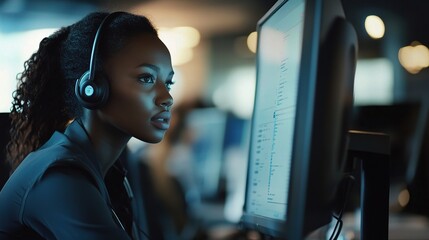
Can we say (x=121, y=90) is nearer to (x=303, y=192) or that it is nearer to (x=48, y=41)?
A: (x=48, y=41)

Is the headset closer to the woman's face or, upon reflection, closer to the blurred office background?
the woman's face

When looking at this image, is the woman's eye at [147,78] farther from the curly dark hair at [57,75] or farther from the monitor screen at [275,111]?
the monitor screen at [275,111]

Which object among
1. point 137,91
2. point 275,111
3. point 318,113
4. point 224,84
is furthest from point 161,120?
point 224,84

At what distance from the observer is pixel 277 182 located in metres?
0.87

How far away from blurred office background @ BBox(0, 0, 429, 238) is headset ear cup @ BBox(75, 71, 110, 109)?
15 centimetres

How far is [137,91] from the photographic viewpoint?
0.92 metres

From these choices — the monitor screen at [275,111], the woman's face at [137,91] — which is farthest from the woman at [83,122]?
the monitor screen at [275,111]

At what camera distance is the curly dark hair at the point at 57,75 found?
0.94 metres

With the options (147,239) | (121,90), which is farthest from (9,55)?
(147,239)

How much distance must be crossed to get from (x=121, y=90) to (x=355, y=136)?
35 centimetres

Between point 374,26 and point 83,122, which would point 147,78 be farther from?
point 374,26

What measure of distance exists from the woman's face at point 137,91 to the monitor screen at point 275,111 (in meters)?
0.17

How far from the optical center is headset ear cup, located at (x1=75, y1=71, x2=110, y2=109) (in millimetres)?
872

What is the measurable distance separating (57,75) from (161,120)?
0.20 meters
